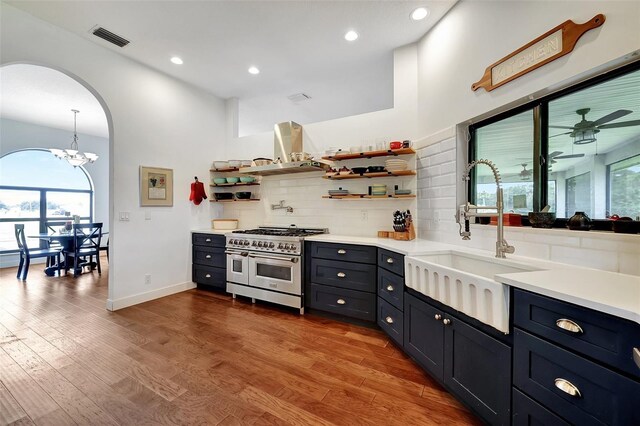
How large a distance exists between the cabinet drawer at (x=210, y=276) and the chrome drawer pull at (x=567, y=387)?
3.61m

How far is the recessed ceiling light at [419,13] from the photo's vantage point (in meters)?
2.53

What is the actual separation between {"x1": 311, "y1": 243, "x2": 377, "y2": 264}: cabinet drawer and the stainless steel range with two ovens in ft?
0.76

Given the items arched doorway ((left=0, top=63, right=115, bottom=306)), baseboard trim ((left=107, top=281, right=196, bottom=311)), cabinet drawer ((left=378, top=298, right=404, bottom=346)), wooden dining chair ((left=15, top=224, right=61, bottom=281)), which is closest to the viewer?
cabinet drawer ((left=378, top=298, right=404, bottom=346))

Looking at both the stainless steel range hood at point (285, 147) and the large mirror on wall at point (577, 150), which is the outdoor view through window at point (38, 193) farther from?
the large mirror on wall at point (577, 150)

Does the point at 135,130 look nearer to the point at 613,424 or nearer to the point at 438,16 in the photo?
the point at 438,16

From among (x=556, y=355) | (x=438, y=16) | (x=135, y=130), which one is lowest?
(x=556, y=355)

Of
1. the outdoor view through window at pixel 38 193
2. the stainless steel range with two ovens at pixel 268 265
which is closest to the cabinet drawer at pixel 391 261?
the stainless steel range with two ovens at pixel 268 265

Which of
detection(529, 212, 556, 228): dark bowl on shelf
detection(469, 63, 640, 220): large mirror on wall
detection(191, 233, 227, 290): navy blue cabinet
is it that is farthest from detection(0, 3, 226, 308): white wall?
detection(529, 212, 556, 228): dark bowl on shelf

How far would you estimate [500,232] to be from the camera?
176 centimetres

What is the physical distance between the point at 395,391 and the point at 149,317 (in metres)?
2.81

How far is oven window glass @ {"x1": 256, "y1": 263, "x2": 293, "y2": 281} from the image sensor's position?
3.19 m

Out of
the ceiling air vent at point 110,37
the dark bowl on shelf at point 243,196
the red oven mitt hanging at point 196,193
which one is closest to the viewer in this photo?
the ceiling air vent at point 110,37

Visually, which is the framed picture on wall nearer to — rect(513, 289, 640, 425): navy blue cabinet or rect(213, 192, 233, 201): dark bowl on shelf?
rect(213, 192, 233, 201): dark bowl on shelf

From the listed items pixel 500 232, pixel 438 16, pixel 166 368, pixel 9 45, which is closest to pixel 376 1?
pixel 438 16
